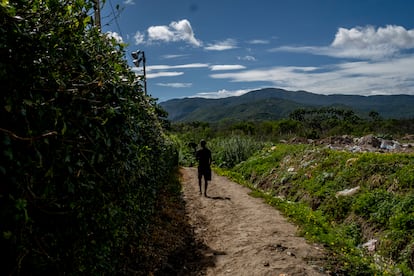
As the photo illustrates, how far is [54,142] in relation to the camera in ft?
7.52

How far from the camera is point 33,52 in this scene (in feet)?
7.13

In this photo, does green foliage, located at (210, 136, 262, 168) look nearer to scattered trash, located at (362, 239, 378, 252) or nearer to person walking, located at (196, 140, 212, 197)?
person walking, located at (196, 140, 212, 197)

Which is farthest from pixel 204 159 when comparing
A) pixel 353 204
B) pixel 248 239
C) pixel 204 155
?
pixel 248 239

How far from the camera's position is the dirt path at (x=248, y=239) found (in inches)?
218

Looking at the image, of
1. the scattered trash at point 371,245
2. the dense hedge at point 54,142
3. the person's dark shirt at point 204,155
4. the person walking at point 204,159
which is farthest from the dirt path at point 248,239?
the dense hedge at point 54,142

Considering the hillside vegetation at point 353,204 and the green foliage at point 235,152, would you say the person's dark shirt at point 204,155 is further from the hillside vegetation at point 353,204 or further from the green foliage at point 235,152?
the green foliage at point 235,152

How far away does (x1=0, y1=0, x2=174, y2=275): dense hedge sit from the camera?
1.98 m

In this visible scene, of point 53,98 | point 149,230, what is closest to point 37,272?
point 53,98

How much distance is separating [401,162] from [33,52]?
9.58 m

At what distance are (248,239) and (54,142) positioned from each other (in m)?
5.49

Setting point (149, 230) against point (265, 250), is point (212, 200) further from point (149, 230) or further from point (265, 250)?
point (265, 250)

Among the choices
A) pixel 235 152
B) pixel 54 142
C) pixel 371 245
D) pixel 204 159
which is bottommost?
pixel 371 245

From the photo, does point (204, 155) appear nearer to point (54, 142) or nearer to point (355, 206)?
point (355, 206)

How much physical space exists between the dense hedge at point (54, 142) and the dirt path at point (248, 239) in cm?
284
